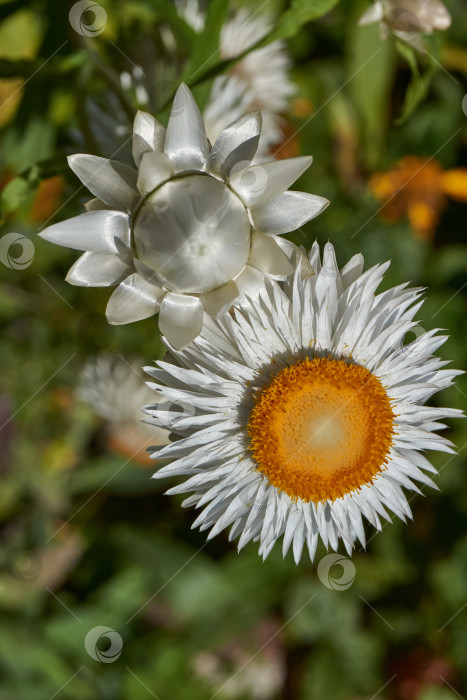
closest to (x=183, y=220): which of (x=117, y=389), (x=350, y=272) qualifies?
(x=350, y=272)

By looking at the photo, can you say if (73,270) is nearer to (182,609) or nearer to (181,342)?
(181,342)

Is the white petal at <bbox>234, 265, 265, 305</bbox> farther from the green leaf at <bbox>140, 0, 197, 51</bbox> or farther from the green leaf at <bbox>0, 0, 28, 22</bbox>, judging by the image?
the green leaf at <bbox>0, 0, 28, 22</bbox>

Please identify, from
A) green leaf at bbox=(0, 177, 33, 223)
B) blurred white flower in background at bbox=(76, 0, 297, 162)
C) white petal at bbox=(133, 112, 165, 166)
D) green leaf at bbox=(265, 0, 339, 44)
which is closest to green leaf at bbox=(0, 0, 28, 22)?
blurred white flower in background at bbox=(76, 0, 297, 162)

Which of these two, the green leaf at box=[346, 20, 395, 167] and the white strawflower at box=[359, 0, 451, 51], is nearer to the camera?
the white strawflower at box=[359, 0, 451, 51]

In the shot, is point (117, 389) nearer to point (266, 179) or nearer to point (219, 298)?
point (219, 298)

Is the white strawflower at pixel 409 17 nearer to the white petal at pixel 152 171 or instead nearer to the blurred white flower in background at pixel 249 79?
the blurred white flower in background at pixel 249 79

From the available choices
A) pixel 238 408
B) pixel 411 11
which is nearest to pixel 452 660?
pixel 238 408

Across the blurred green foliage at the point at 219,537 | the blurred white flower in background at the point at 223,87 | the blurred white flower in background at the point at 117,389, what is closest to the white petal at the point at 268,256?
the blurred white flower in background at the point at 223,87
